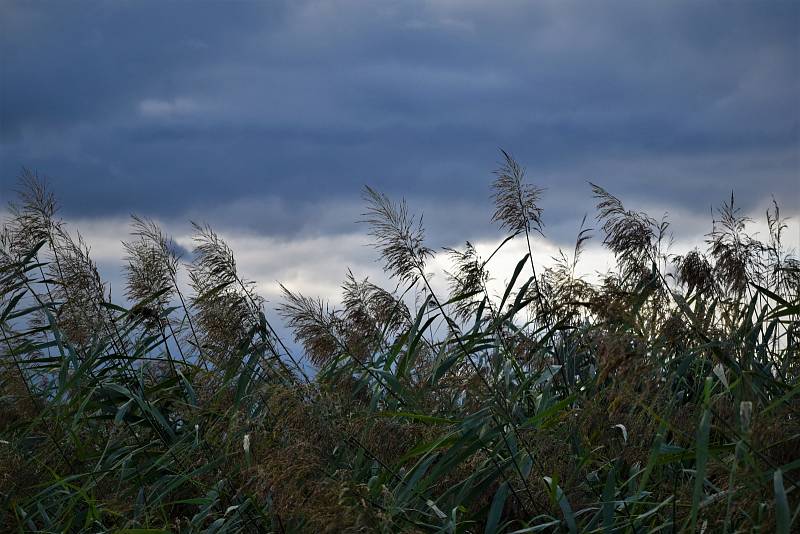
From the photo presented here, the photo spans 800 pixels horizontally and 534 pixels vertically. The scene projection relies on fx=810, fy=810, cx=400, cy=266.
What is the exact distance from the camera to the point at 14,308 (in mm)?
5113

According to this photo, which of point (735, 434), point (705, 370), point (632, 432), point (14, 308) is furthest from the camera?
point (14, 308)

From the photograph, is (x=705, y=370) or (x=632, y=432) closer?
(x=632, y=432)

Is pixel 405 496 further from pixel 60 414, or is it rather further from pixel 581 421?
pixel 60 414

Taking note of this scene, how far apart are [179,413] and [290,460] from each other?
1795mm

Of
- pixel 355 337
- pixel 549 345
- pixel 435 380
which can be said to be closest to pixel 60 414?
pixel 355 337

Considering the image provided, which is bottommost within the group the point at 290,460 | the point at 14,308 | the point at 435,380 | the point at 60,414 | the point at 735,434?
the point at 735,434

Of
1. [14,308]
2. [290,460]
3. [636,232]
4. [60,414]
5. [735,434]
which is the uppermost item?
[14,308]

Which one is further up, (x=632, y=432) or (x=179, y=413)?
(x=179, y=413)

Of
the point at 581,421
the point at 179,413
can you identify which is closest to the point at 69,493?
the point at 179,413

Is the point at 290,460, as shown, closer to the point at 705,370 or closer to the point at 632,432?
the point at 632,432

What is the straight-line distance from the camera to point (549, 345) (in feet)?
14.6

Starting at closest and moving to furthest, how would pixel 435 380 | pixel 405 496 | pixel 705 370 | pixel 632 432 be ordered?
pixel 405 496
pixel 632 432
pixel 435 380
pixel 705 370

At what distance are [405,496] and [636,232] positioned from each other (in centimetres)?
222

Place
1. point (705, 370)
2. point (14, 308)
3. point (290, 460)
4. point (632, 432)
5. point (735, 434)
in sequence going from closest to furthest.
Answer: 1. point (735, 434)
2. point (290, 460)
3. point (632, 432)
4. point (705, 370)
5. point (14, 308)
